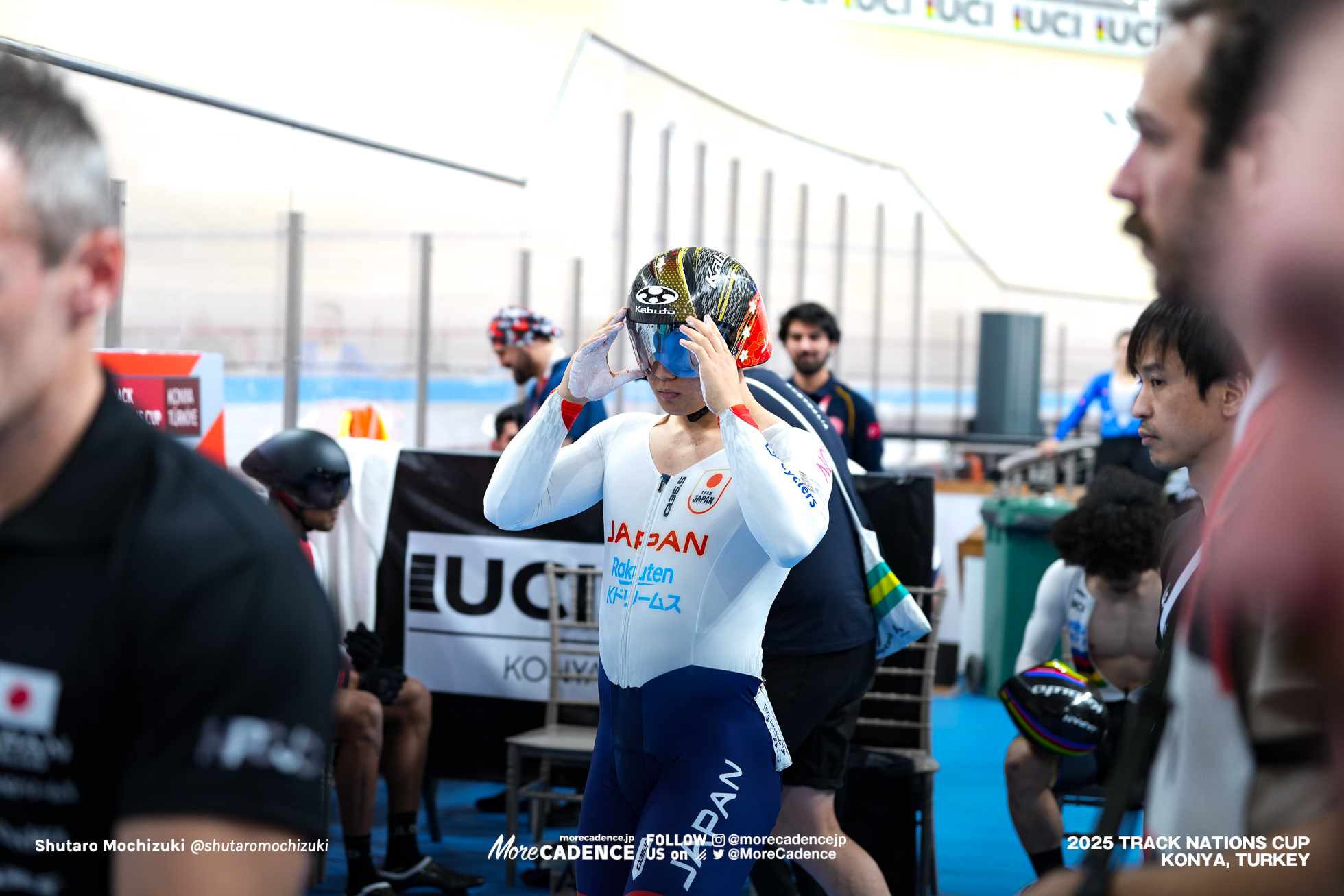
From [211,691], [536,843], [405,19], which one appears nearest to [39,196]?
[211,691]

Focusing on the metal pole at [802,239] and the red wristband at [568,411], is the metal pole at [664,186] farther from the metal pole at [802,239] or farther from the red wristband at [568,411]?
the red wristband at [568,411]

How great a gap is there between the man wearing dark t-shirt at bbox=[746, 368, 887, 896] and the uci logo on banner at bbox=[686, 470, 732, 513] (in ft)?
1.80

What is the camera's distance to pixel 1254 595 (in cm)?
77

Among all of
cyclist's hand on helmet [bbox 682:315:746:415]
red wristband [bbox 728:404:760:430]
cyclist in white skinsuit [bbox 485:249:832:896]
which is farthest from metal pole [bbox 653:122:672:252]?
red wristband [bbox 728:404:760:430]

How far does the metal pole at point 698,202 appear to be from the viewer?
1263 cm

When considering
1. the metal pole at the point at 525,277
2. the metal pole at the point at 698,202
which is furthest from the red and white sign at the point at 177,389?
the metal pole at the point at 698,202

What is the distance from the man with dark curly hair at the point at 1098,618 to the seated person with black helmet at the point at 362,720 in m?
1.94

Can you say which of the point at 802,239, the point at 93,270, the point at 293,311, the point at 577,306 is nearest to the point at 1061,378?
the point at 802,239

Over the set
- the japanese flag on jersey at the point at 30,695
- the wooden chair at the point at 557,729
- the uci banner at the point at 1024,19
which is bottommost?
the wooden chair at the point at 557,729

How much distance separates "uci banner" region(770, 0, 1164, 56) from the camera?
15.1 metres

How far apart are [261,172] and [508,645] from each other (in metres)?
3.14

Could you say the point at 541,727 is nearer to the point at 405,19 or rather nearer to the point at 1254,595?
the point at 1254,595

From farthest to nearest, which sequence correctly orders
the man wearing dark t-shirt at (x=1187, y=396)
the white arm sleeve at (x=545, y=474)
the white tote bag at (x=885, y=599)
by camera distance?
the white tote bag at (x=885, y=599)
the white arm sleeve at (x=545, y=474)
the man wearing dark t-shirt at (x=1187, y=396)

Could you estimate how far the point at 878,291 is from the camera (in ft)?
51.3
